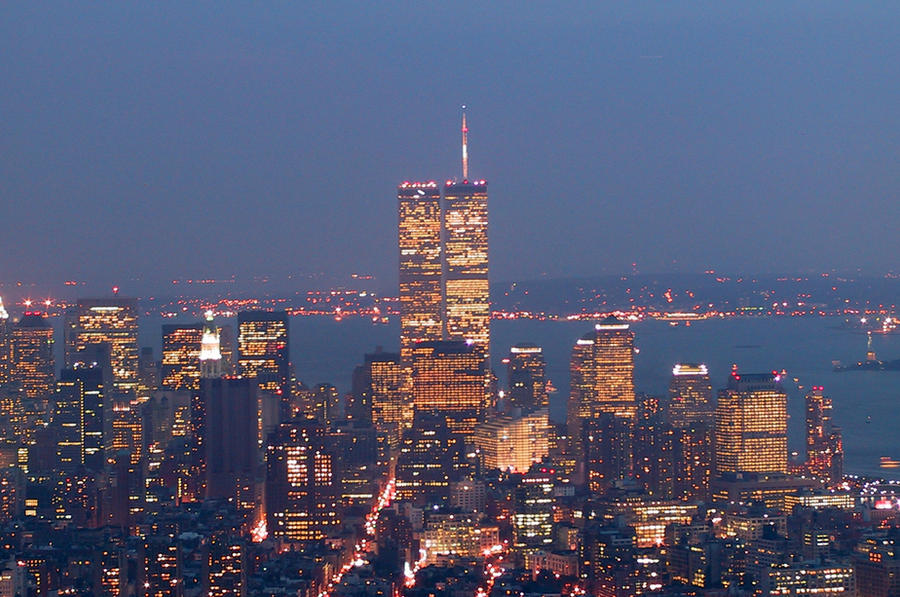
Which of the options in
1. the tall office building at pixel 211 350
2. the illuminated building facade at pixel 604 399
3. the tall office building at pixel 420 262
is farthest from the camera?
the tall office building at pixel 420 262

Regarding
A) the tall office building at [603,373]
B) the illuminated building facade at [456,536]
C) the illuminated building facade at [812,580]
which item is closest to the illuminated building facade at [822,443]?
the tall office building at [603,373]

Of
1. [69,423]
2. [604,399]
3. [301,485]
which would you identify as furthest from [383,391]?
[301,485]

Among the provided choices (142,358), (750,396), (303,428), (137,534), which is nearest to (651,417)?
(750,396)

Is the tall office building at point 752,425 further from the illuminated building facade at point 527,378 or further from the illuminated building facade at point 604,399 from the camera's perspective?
the illuminated building facade at point 527,378

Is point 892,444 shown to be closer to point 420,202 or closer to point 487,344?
point 487,344

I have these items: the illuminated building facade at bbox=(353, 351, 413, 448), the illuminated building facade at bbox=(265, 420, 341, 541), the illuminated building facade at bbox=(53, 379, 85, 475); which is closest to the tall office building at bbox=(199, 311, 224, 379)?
the illuminated building facade at bbox=(353, 351, 413, 448)
